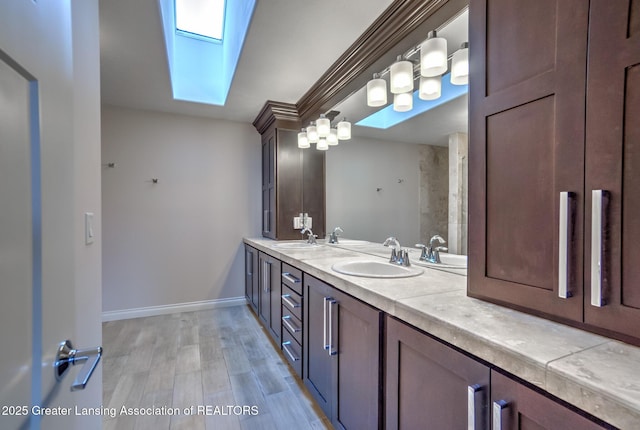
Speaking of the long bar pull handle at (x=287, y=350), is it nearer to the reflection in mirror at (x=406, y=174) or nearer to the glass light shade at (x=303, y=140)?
the reflection in mirror at (x=406, y=174)

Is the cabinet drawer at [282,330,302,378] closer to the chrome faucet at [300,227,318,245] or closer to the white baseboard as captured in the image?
the chrome faucet at [300,227,318,245]

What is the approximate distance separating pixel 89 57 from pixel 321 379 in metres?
1.82

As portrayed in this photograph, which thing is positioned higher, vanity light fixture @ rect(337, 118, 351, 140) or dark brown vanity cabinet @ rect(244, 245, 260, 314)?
vanity light fixture @ rect(337, 118, 351, 140)

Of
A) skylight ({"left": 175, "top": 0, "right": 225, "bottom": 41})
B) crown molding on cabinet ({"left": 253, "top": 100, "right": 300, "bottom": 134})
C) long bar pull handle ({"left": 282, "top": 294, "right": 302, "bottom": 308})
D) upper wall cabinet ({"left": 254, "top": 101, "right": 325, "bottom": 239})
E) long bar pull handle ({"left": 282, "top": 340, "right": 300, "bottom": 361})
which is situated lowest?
long bar pull handle ({"left": 282, "top": 340, "right": 300, "bottom": 361})

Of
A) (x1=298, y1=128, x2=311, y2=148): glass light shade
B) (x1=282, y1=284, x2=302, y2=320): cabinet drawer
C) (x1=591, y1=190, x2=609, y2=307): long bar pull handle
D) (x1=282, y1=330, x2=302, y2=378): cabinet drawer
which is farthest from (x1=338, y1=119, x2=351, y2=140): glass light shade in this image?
(x1=591, y1=190, x2=609, y2=307): long bar pull handle

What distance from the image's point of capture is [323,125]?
2695 millimetres

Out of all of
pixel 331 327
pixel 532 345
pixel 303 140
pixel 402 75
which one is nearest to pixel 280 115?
pixel 303 140

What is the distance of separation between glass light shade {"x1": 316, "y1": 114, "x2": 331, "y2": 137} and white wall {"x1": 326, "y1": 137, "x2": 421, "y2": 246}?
20 cm

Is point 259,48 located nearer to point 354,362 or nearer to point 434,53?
point 434,53

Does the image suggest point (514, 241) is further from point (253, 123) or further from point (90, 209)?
point (253, 123)

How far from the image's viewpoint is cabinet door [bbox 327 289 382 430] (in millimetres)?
1092

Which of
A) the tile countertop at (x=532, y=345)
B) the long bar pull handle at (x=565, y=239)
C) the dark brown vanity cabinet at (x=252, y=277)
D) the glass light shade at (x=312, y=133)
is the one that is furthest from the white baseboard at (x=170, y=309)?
the long bar pull handle at (x=565, y=239)

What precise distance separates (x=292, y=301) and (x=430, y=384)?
124 cm

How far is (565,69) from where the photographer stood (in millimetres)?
750
